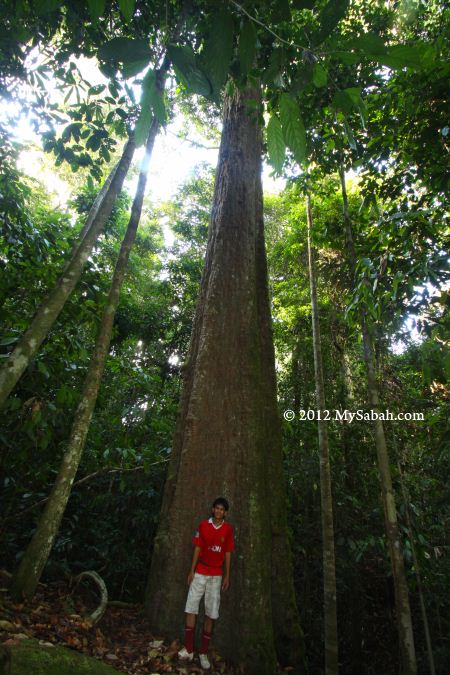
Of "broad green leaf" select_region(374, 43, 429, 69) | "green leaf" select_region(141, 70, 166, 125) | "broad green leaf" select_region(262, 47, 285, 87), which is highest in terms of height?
"broad green leaf" select_region(262, 47, 285, 87)

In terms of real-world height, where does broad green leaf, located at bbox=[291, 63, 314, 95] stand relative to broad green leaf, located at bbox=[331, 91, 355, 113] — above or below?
above

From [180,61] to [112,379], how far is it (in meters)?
6.46

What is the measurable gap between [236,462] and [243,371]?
0.93 m

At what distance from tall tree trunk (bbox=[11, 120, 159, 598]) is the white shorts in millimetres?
1221

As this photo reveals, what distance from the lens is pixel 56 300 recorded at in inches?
A: 110

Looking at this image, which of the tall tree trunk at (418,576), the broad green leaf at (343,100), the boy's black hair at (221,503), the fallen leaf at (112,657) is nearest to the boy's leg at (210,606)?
the boy's black hair at (221,503)

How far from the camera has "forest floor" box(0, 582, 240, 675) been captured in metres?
2.47

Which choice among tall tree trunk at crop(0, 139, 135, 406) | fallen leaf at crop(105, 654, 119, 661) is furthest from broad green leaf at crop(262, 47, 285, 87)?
fallen leaf at crop(105, 654, 119, 661)

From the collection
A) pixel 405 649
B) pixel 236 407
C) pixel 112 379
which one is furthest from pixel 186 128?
pixel 405 649

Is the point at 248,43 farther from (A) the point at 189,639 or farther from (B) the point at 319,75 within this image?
(A) the point at 189,639

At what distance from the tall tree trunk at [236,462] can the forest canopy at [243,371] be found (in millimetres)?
20

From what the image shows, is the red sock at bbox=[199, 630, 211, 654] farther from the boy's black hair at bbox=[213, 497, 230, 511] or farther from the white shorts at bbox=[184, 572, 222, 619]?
the boy's black hair at bbox=[213, 497, 230, 511]

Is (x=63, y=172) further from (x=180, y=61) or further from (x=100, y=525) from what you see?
(x=180, y=61)

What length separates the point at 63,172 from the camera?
45.3ft
